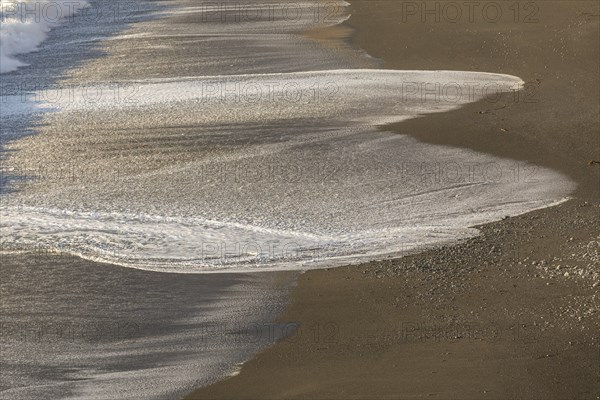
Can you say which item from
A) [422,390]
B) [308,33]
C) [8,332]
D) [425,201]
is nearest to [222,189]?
[425,201]

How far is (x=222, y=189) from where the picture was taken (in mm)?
12719

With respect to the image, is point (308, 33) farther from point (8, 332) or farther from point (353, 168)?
point (8, 332)

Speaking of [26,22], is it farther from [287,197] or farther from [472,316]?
[472,316]

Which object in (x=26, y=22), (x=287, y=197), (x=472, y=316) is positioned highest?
(x=26, y=22)

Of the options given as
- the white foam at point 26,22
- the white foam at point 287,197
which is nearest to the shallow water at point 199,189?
the white foam at point 287,197

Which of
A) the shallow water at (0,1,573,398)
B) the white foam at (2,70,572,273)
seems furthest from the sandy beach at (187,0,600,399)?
the white foam at (2,70,572,273)

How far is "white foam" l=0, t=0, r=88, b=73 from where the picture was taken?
68.9 ft

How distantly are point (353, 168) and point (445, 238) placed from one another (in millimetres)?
2813

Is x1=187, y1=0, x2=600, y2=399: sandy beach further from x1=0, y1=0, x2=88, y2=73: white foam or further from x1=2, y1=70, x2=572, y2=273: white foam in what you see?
x1=0, y1=0, x2=88, y2=73: white foam

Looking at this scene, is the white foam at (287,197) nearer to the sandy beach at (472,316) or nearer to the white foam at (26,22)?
the sandy beach at (472,316)

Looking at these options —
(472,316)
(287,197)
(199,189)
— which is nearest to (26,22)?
(199,189)

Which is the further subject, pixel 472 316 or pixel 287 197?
pixel 287 197

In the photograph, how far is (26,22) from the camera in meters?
23.8

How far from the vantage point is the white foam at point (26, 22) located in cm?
2100
